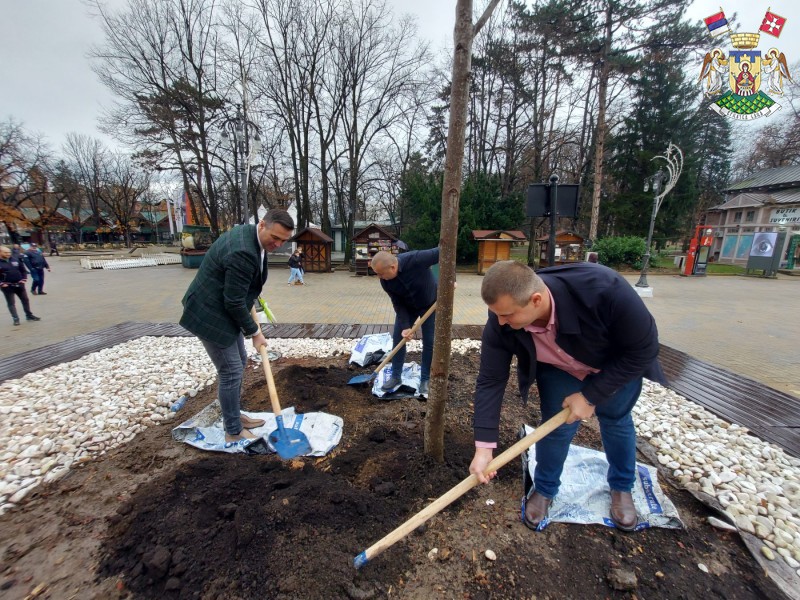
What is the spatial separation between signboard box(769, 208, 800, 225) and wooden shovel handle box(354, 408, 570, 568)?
2473cm

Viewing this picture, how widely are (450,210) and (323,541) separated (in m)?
1.82

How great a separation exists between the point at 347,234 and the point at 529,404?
17451 millimetres

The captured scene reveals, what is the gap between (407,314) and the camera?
12.0 feet

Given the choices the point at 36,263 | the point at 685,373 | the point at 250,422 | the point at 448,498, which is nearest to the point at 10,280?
the point at 36,263

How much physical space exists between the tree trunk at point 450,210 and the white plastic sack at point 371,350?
6.68 ft

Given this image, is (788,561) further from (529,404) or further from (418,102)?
(418,102)

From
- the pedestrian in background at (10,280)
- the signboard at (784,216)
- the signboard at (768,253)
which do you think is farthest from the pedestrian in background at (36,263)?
the signboard at (784,216)

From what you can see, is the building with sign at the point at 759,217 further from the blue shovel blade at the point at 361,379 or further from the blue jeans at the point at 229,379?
the blue jeans at the point at 229,379

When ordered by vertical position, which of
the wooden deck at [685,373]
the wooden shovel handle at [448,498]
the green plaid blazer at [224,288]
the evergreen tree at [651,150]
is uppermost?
the evergreen tree at [651,150]

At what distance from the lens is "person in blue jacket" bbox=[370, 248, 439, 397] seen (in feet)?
10.6

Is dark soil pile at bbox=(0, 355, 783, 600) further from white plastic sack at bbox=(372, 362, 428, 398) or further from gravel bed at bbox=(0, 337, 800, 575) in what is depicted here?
white plastic sack at bbox=(372, 362, 428, 398)

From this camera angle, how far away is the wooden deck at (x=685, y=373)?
306 cm

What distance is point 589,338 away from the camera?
5.09ft

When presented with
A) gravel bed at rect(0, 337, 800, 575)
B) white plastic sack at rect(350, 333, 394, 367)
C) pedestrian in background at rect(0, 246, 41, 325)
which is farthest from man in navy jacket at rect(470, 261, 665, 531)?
pedestrian in background at rect(0, 246, 41, 325)
